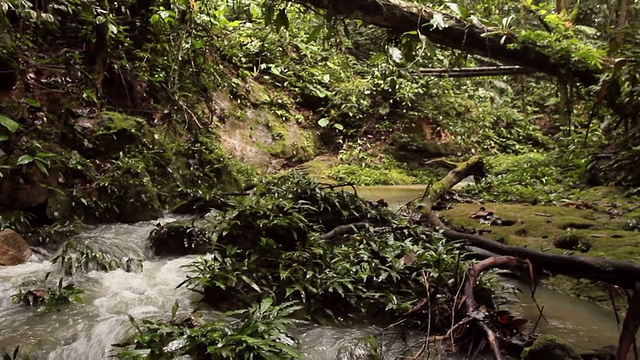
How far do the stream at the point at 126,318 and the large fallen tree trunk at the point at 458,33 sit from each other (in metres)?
2.19

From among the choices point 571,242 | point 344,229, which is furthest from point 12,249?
point 571,242

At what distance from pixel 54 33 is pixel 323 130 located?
739 cm

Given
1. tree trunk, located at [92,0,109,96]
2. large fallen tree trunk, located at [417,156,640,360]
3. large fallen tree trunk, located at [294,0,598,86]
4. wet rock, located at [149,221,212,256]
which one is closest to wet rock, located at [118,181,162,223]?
wet rock, located at [149,221,212,256]

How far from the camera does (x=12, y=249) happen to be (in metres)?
4.20

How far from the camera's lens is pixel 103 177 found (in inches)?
225

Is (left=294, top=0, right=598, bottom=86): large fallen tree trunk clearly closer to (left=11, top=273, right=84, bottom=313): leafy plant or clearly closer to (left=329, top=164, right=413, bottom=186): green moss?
(left=11, top=273, right=84, bottom=313): leafy plant

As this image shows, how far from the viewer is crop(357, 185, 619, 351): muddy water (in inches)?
119

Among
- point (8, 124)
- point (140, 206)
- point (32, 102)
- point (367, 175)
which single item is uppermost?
point (32, 102)

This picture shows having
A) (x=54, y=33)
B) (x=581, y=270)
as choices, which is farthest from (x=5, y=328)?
(x=54, y=33)

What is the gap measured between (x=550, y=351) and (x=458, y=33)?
2986mm

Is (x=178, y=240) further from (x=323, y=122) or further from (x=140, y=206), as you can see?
(x=323, y=122)

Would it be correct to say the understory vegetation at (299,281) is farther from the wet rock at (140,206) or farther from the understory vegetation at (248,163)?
the wet rock at (140,206)

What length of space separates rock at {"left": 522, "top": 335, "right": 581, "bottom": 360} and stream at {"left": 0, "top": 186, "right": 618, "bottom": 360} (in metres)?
0.43

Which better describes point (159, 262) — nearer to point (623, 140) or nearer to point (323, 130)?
point (623, 140)
